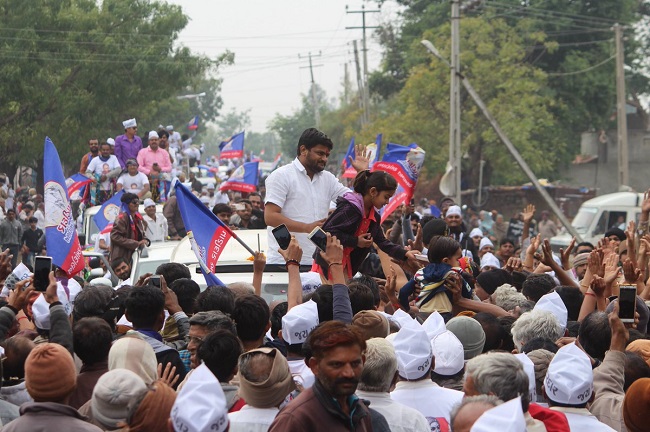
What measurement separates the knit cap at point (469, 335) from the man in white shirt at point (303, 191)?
230 centimetres

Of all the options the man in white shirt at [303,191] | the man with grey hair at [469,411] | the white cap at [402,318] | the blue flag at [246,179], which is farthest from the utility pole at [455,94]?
the man with grey hair at [469,411]

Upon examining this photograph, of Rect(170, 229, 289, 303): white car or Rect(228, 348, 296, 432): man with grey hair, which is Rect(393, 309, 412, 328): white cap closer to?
Rect(228, 348, 296, 432): man with grey hair

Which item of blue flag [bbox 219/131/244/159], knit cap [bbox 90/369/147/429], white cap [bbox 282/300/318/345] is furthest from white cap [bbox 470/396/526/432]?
blue flag [bbox 219/131/244/159]

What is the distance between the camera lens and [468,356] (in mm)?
6867

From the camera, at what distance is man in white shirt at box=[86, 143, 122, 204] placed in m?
19.5

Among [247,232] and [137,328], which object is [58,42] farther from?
[137,328]

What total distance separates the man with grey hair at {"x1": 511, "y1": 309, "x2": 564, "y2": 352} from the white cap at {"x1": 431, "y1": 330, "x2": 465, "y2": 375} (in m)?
0.82

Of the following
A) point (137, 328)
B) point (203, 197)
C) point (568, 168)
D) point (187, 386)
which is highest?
point (187, 386)

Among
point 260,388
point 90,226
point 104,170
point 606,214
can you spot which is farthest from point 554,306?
point 606,214

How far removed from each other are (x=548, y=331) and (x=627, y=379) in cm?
65

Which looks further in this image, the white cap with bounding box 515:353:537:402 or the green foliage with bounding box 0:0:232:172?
the green foliage with bounding box 0:0:232:172

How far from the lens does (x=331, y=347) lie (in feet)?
15.6

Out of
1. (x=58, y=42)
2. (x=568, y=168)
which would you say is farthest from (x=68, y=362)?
(x=568, y=168)

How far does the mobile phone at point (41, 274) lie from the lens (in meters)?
6.66
